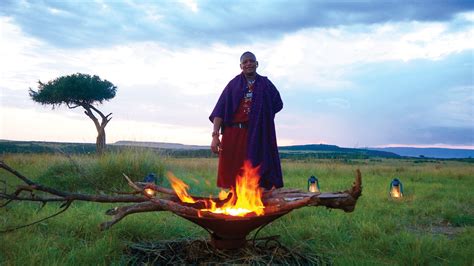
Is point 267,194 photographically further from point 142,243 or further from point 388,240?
point 388,240

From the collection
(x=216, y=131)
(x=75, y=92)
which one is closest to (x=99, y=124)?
(x=75, y=92)

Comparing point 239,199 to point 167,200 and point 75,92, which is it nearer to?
point 167,200

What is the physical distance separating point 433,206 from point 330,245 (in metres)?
3.41

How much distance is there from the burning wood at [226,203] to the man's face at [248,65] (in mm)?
1393

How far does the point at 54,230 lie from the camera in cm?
413

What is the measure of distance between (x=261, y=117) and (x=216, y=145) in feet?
1.88

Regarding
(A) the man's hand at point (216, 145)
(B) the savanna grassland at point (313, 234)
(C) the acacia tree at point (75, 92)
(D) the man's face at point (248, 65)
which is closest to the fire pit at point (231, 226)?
(B) the savanna grassland at point (313, 234)

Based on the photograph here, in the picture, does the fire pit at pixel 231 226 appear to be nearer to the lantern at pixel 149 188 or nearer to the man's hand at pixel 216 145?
the lantern at pixel 149 188

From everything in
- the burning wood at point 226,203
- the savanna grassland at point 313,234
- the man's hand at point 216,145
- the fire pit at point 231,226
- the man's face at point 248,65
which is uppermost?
the man's face at point 248,65

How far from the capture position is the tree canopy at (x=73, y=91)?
2341cm

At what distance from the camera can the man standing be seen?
14.0ft

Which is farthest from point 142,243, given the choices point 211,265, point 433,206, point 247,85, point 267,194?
point 433,206

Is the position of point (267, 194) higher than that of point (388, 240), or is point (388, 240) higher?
point (267, 194)

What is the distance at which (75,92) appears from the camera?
23422mm
